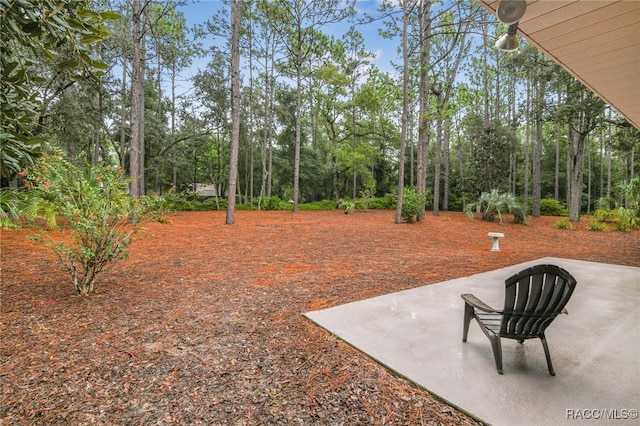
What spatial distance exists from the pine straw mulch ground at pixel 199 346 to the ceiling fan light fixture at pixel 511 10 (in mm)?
2524

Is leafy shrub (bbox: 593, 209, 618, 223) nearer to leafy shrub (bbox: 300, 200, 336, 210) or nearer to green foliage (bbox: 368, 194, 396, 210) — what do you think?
green foliage (bbox: 368, 194, 396, 210)

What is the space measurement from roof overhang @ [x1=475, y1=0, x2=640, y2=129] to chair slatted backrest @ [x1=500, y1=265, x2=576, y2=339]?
189 centimetres

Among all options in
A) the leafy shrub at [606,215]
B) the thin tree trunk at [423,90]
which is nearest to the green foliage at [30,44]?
the thin tree trunk at [423,90]

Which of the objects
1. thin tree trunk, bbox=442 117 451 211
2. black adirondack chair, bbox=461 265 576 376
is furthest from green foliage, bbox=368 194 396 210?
black adirondack chair, bbox=461 265 576 376

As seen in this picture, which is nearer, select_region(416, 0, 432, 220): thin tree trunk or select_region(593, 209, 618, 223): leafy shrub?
select_region(593, 209, 618, 223): leafy shrub

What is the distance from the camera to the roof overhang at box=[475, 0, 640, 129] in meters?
2.10

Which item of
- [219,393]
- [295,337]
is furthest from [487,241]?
[219,393]

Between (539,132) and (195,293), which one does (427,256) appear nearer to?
(195,293)

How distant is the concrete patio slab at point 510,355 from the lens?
5.31 feet

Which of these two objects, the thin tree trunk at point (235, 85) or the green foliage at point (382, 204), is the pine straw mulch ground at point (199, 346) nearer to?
the thin tree trunk at point (235, 85)

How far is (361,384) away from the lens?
72.4 inches

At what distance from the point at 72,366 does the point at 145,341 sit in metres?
0.45

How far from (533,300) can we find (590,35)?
229 cm

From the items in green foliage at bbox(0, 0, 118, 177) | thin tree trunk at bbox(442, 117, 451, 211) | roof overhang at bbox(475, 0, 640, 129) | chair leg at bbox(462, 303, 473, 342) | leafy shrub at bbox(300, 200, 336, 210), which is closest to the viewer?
green foliage at bbox(0, 0, 118, 177)
